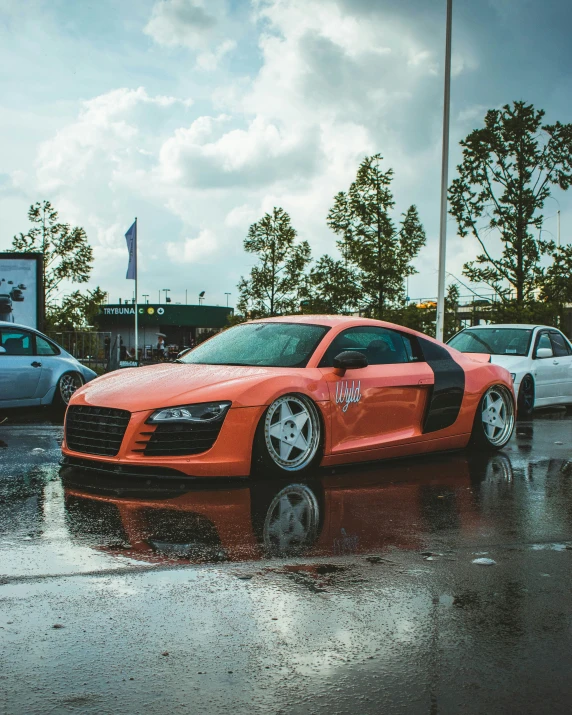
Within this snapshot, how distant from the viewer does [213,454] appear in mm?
6234

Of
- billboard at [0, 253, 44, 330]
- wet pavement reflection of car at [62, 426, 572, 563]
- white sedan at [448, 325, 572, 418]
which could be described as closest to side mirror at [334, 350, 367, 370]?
wet pavement reflection of car at [62, 426, 572, 563]

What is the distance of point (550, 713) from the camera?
8.77 ft

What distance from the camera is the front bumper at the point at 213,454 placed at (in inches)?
243

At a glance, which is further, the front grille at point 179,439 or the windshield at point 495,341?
the windshield at point 495,341

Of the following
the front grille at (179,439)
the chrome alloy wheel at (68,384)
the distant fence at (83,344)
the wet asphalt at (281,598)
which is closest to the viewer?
the wet asphalt at (281,598)

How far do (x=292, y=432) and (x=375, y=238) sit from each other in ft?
47.4

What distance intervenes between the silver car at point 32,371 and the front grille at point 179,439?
635 cm

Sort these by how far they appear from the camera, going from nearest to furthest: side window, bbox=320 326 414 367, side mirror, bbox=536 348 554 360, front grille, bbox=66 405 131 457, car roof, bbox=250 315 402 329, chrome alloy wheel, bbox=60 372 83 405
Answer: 1. front grille, bbox=66 405 131 457
2. side window, bbox=320 326 414 367
3. car roof, bbox=250 315 402 329
4. chrome alloy wheel, bbox=60 372 83 405
5. side mirror, bbox=536 348 554 360

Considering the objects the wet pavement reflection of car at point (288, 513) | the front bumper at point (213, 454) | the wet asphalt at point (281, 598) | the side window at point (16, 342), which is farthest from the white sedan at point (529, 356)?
the front bumper at point (213, 454)

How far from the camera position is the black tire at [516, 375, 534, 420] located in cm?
1271

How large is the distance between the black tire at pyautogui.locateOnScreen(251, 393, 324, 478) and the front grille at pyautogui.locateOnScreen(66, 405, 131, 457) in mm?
1008

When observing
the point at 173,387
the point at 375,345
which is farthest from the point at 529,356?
the point at 173,387

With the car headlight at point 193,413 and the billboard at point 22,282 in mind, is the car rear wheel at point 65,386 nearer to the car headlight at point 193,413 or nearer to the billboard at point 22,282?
the car headlight at point 193,413

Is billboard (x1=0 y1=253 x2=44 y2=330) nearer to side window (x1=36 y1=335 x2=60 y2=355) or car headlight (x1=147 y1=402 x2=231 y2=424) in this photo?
side window (x1=36 y1=335 x2=60 y2=355)
